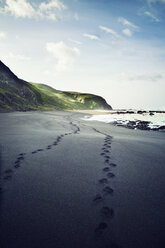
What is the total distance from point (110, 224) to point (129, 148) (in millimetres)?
4025

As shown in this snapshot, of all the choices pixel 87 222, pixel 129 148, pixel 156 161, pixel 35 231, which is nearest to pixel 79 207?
pixel 87 222

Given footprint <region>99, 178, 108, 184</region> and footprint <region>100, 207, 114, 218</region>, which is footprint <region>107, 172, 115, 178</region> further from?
footprint <region>100, 207, 114, 218</region>

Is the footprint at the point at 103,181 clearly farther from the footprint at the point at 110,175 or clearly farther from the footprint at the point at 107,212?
the footprint at the point at 107,212

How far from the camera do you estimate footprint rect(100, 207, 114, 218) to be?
2234 millimetres

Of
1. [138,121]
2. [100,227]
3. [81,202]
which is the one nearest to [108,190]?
[81,202]

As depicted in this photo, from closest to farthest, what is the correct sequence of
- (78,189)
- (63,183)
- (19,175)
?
(78,189) < (63,183) < (19,175)

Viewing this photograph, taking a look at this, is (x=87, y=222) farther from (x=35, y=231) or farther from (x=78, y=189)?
(x=78, y=189)

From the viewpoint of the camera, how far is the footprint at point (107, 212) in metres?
2.23

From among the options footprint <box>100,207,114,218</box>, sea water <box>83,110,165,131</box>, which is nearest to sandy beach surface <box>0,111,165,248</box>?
footprint <box>100,207,114,218</box>

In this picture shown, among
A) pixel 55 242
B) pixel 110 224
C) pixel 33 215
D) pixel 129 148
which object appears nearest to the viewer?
pixel 55 242

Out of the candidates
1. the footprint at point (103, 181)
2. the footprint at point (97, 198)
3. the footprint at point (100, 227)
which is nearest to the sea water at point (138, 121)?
the footprint at point (103, 181)

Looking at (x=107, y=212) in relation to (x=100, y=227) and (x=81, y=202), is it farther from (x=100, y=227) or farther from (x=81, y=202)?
(x=81, y=202)

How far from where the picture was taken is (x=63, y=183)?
312 centimetres

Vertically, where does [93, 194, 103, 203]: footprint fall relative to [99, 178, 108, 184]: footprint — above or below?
below
